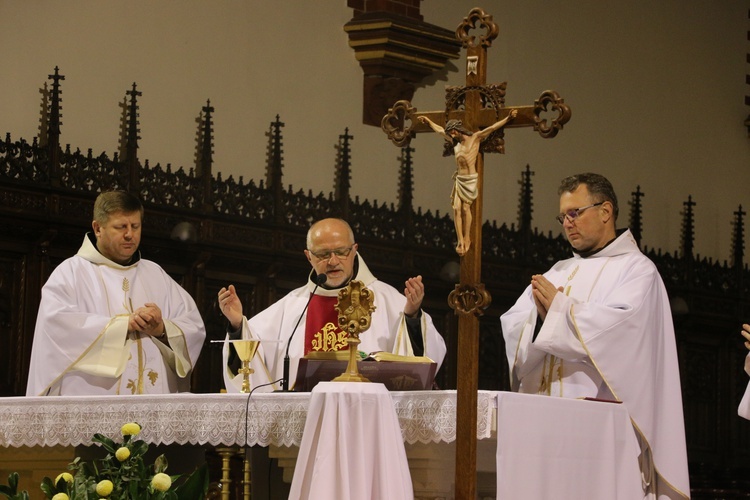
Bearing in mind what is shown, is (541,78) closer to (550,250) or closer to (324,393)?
(550,250)

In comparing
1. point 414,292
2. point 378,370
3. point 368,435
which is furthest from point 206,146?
point 368,435

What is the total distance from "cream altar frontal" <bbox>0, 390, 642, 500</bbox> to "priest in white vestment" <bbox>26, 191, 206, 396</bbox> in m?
0.80

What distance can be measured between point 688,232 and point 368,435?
28.7 ft

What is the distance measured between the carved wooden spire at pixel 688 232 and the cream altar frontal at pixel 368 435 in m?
7.68

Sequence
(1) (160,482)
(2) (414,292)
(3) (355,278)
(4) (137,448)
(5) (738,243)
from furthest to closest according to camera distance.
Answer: (5) (738,243) → (3) (355,278) → (2) (414,292) → (4) (137,448) → (1) (160,482)

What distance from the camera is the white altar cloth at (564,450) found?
5.09m

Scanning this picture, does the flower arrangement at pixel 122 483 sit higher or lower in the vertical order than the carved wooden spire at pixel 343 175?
lower

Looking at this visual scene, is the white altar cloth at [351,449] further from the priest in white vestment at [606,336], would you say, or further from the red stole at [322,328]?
the red stole at [322,328]

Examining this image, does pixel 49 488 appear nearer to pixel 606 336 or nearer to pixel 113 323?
pixel 113 323

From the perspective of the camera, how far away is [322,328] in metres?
7.25

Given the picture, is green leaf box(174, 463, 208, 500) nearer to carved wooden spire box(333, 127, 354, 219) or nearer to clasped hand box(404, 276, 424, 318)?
clasped hand box(404, 276, 424, 318)

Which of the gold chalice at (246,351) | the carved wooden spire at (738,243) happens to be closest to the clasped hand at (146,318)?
the gold chalice at (246,351)

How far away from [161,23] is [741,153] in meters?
6.95

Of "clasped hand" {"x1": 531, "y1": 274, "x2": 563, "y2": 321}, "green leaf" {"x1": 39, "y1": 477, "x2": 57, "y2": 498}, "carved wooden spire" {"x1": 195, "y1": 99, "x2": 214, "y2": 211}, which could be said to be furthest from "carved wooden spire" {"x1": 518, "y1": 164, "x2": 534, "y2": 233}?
"green leaf" {"x1": 39, "y1": 477, "x2": 57, "y2": 498}
